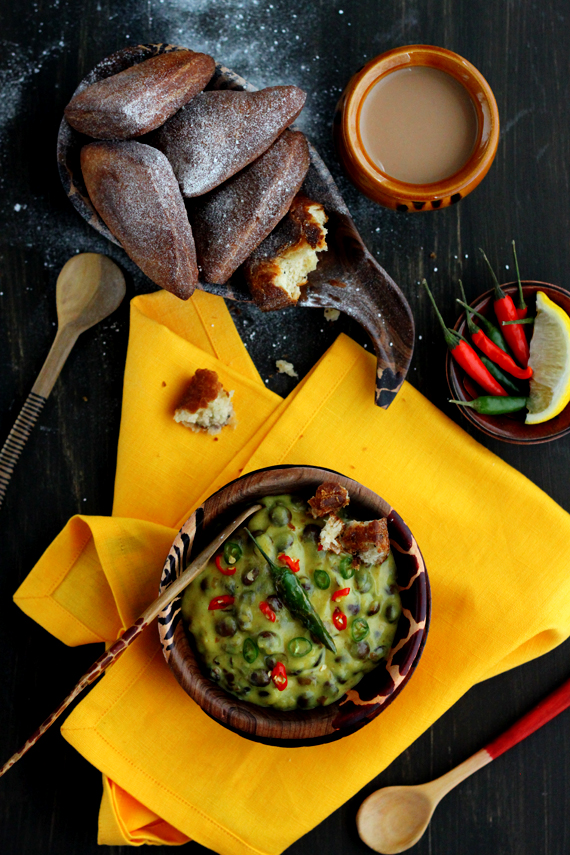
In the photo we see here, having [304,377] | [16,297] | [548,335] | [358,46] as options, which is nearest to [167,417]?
[304,377]

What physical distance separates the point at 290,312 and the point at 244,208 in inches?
18.4

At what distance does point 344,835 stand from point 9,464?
5.68ft

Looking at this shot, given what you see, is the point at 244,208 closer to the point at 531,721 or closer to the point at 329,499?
the point at 329,499

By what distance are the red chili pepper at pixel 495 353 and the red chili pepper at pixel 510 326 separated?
0.13ft

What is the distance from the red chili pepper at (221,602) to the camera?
1.83 metres

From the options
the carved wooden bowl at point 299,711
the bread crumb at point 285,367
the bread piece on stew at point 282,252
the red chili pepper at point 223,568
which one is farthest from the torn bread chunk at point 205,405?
the red chili pepper at point 223,568

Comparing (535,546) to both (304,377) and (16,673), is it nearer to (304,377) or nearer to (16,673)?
(304,377)

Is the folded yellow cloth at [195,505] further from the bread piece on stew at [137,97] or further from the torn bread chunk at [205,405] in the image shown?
the bread piece on stew at [137,97]

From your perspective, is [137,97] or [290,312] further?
[290,312]

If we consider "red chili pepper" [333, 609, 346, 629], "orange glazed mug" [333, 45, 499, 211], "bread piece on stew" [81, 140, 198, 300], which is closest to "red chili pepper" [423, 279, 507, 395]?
"orange glazed mug" [333, 45, 499, 211]

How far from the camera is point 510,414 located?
2.24 m

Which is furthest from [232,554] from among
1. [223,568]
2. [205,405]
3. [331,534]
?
[205,405]

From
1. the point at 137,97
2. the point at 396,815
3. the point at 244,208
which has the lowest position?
the point at 396,815

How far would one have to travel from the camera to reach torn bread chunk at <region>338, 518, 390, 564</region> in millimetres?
1777
